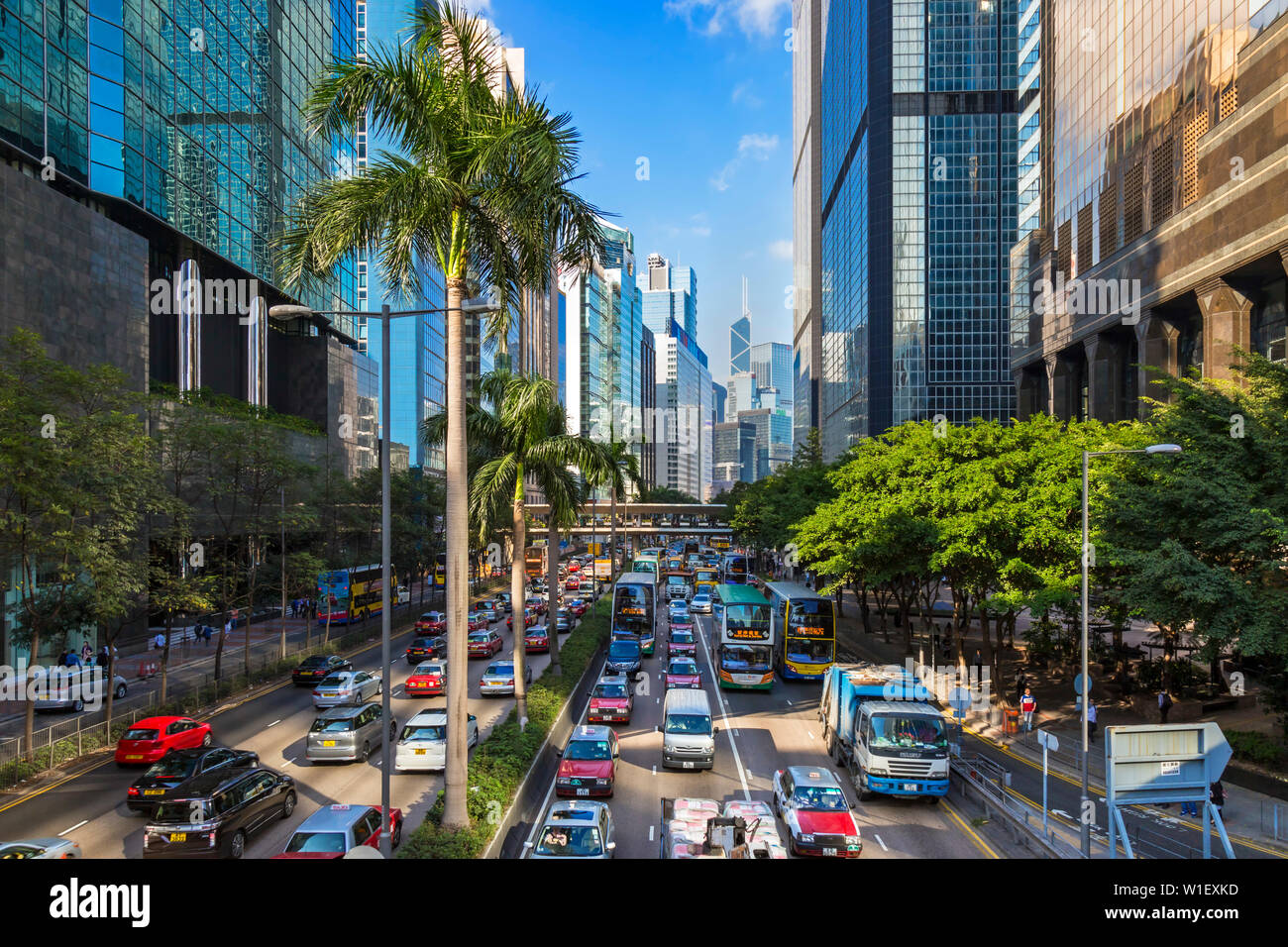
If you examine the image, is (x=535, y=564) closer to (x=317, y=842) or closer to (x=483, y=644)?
(x=483, y=644)

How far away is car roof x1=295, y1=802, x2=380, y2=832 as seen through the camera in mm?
13307

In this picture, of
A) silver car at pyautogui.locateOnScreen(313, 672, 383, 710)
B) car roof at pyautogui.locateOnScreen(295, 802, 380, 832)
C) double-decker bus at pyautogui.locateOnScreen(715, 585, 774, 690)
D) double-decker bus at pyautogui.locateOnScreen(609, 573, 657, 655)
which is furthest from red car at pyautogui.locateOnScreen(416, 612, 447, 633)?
car roof at pyautogui.locateOnScreen(295, 802, 380, 832)

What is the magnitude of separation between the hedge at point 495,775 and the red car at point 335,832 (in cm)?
76

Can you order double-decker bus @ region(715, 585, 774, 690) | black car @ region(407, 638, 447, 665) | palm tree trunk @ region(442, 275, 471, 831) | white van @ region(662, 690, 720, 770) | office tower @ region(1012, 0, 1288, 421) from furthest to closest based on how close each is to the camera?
office tower @ region(1012, 0, 1288, 421)
black car @ region(407, 638, 447, 665)
double-decker bus @ region(715, 585, 774, 690)
white van @ region(662, 690, 720, 770)
palm tree trunk @ region(442, 275, 471, 831)

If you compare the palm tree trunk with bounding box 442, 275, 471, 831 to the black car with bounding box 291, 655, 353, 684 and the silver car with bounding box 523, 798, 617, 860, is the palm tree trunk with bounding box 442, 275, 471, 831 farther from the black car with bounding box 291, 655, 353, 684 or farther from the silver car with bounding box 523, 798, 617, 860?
the black car with bounding box 291, 655, 353, 684

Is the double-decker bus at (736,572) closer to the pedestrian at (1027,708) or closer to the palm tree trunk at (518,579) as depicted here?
the pedestrian at (1027,708)

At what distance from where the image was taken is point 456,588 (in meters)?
13.6

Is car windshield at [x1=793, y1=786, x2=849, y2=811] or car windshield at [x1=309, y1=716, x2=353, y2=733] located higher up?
car windshield at [x1=793, y1=786, x2=849, y2=811]

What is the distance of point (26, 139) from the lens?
3700 cm

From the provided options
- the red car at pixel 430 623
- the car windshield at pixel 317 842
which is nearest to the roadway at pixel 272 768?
the car windshield at pixel 317 842

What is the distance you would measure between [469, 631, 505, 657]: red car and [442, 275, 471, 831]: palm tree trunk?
2530 cm

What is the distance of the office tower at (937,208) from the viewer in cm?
11244

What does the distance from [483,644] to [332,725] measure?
57.2 ft

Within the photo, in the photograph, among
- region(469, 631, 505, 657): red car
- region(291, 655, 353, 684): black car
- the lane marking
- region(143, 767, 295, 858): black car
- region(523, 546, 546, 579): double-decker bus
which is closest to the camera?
region(143, 767, 295, 858): black car
